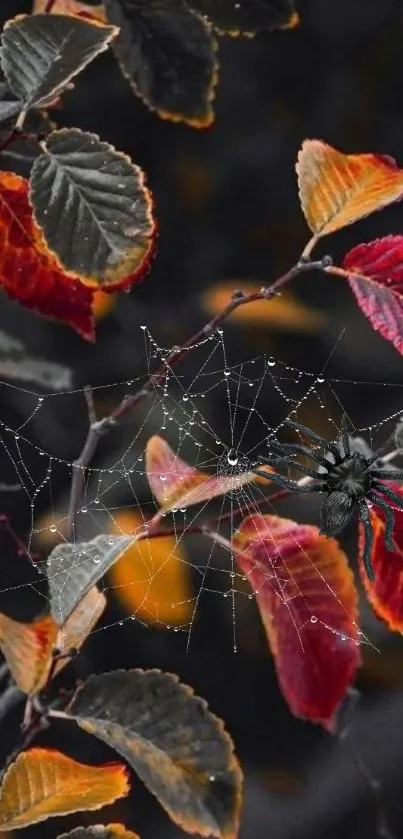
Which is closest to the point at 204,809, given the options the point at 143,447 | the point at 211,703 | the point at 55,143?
the point at 211,703

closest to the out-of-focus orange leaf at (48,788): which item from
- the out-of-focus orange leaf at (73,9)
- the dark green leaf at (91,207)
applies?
the dark green leaf at (91,207)

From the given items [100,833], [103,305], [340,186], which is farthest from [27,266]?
[100,833]

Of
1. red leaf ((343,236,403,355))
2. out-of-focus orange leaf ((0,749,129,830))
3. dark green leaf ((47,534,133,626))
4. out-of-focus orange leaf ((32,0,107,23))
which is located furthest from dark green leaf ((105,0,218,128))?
out-of-focus orange leaf ((0,749,129,830))

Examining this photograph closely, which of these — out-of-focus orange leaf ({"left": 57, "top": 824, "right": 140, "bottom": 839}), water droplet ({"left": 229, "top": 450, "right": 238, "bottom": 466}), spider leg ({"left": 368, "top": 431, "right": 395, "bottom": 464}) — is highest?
water droplet ({"left": 229, "top": 450, "right": 238, "bottom": 466})

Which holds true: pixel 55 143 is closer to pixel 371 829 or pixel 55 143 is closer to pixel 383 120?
pixel 383 120

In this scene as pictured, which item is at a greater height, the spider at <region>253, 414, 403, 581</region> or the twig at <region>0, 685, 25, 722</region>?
the spider at <region>253, 414, 403, 581</region>

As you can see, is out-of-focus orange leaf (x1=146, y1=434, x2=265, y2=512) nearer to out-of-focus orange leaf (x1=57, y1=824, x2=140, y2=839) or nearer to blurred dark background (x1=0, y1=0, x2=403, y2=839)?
blurred dark background (x1=0, y1=0, x2=403, y2=839)
